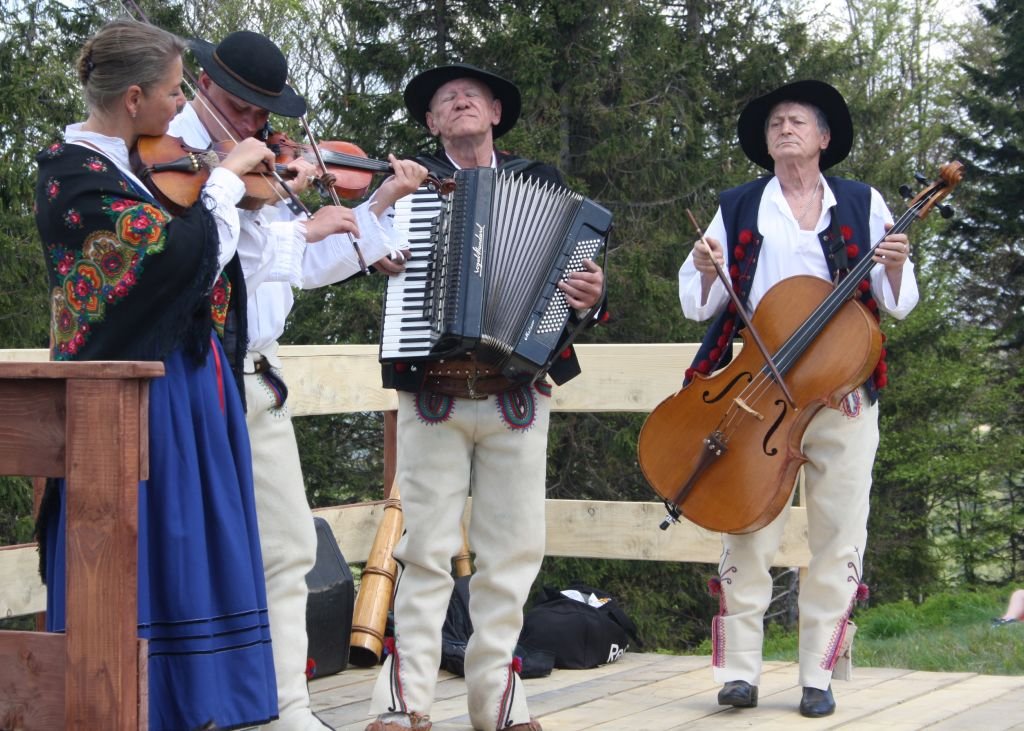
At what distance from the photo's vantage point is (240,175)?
2.79 meters

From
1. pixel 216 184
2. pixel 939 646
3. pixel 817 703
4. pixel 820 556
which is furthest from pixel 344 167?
pixel 939 646

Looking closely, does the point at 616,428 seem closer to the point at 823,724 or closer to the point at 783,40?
the point at 783,40

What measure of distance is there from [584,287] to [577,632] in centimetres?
152

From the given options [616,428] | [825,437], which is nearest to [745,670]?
[825,437]

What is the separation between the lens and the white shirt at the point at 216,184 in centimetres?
261

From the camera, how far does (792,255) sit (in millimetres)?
3902

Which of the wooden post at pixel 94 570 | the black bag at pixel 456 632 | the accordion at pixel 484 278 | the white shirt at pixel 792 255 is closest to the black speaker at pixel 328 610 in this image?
the black bag at pixel 456 632

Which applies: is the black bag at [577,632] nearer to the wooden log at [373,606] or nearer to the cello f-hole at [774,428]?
the wooden log at [373,606]

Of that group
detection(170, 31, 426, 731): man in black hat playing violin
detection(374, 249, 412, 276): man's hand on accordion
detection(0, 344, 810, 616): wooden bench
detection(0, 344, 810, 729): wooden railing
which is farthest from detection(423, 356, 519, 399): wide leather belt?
detection(0, 344, 810, 616): wooden bench

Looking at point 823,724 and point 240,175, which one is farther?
point 823,724

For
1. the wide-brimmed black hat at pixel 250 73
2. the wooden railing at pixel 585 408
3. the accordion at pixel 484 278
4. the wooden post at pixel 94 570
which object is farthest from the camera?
the wooden railing at pixel 585 408

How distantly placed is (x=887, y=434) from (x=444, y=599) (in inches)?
540

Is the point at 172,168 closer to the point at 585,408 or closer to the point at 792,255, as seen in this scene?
the point at 792,255

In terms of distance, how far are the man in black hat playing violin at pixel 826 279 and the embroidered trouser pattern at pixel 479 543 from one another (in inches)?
28.2
